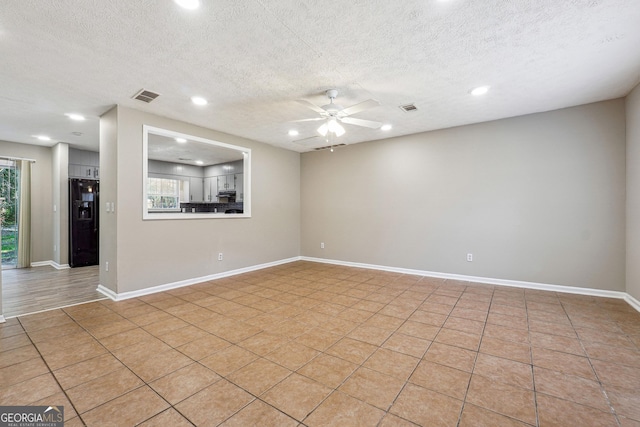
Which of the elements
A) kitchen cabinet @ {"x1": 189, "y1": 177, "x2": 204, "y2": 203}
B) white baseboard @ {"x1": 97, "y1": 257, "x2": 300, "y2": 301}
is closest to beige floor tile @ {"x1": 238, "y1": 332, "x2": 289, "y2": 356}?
white baseboard @ {"x1": 97, "y1": 257, "x2": 300, "y2": 301}

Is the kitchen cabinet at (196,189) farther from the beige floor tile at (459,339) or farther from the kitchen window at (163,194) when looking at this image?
the beige floor tile at (459,339)

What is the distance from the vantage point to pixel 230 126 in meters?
4.67

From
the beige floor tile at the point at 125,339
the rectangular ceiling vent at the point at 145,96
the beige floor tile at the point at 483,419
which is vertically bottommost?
the beige floor tile at the point at 125,339

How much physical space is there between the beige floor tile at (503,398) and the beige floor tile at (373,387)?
19.0 inches

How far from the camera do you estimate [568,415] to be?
1.63m

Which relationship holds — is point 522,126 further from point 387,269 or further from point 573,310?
point 387,269

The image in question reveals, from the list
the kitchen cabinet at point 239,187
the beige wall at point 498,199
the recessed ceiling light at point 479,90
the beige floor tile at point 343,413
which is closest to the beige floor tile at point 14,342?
the beige floor tile at point 343,413

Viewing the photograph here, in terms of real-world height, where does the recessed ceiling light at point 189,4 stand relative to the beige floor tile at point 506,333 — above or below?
above

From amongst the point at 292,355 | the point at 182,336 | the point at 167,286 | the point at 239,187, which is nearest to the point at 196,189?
the point at 239,187

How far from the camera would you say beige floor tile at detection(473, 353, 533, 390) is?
1.96 meters

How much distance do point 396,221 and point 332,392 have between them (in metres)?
3.97

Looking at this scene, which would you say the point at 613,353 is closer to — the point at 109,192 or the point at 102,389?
the point at 102,389

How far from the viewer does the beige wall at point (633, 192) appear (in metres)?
3.29

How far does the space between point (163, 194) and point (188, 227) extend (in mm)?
4634
